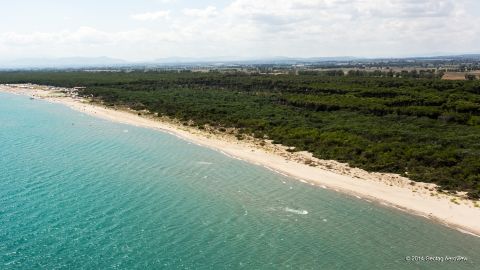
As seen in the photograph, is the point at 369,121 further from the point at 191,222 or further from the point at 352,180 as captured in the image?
the point at 191,222

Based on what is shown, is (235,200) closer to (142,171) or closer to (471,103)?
(142,171)

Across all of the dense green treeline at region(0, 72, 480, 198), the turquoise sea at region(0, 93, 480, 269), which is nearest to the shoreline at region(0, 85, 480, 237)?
the turquoise sea at region(0, 93, 480, 269)

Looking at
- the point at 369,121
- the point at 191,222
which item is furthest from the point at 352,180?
the point at 369,121

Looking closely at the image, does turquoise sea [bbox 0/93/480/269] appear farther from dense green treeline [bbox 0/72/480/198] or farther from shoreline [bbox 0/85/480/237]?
dense green treeline [bbox 0/72/480/198]

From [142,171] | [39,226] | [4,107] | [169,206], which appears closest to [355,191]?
[169,206]

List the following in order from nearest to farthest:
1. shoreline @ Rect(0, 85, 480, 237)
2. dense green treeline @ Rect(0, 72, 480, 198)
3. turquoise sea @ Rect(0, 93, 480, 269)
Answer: turquoise sea @ Rect(0, 93, 480, 269), shoreline @ Rect(0, 85, 480, 237), dense green treeline @ Rect(0, 72, 480, 198)
